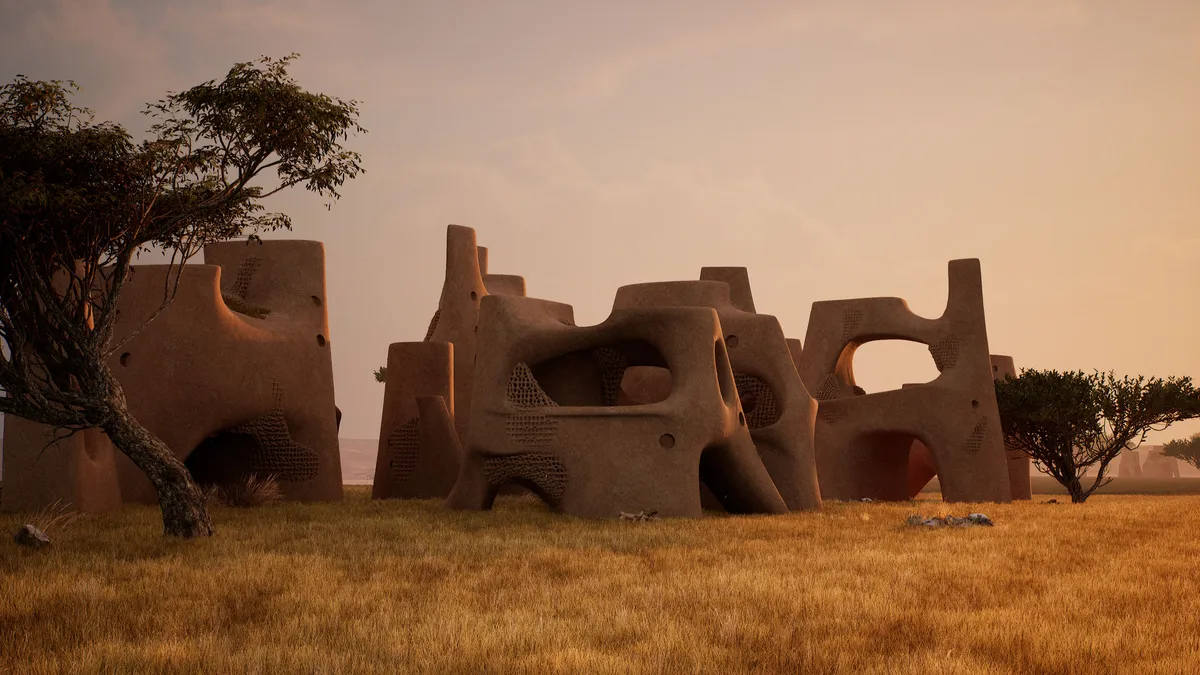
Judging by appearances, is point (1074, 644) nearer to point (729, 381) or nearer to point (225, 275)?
point (729, 381)

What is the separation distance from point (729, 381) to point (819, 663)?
12.6 meters

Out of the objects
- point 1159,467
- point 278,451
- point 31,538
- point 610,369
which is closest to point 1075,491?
point 610,369

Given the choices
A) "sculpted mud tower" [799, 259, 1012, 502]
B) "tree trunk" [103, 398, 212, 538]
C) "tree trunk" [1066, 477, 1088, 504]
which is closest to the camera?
"tree trunk" [103, 398, 212, 538]

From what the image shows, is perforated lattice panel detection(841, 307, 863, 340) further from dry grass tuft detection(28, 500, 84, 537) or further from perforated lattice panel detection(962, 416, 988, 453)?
dry grass tuft detection(28, 500, 84, 537)

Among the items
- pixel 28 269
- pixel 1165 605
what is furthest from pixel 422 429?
pixel 1165 605

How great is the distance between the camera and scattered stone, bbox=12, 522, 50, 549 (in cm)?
1205

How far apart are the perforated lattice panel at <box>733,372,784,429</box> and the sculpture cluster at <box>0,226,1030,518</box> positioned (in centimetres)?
5

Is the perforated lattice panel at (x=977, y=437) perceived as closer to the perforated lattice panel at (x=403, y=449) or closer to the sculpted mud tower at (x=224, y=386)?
the perforated lattice panel at (x=403, y=449)

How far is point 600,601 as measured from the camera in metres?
8.70

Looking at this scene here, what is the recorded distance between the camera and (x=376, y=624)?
25.5 feet

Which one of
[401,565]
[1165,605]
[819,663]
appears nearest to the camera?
[819,663]

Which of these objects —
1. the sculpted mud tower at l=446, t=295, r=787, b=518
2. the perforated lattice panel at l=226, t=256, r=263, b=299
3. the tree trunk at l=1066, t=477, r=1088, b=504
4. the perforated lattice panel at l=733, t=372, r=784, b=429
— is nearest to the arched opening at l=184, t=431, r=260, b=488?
the perforated lattice panel at l=226, t=256, r=263, b=299

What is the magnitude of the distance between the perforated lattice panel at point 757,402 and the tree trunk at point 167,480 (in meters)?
12.5

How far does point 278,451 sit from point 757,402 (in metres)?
11.0
